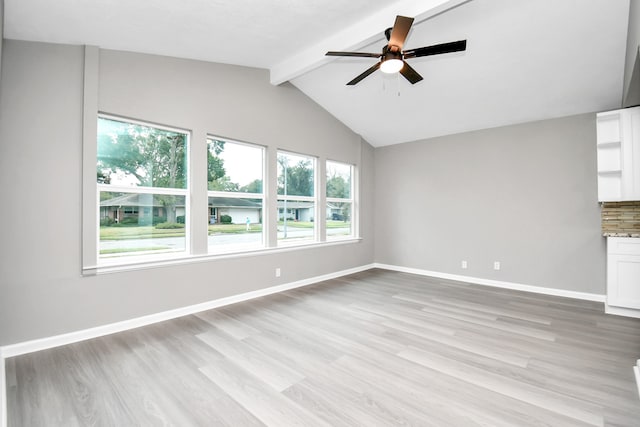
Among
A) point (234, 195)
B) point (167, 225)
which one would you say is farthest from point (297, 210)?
point (167, 225)

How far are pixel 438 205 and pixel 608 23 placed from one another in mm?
3208

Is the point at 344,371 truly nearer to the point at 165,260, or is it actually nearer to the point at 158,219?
the point at 165,260

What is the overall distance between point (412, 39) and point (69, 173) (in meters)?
3.81

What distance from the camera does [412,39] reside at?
3375mm

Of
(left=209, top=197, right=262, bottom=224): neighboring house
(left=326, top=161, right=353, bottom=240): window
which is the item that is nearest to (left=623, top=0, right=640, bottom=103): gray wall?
(left=326, top=161, right=353, bottom=240): window

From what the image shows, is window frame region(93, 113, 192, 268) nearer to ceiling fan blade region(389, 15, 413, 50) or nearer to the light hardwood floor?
the light hardwood floor

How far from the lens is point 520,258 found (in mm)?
4645

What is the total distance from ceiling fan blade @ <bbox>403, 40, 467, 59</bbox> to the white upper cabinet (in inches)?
102

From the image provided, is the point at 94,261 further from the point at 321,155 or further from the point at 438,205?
the point at 438,205

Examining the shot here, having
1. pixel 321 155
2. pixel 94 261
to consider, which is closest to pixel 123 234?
pixel 94 261

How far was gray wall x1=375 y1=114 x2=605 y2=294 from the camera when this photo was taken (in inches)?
164

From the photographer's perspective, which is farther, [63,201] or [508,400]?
[63,201]

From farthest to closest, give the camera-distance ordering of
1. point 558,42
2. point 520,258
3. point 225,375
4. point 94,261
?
point 520,258
point 558,42
point 94,261
point 225,375

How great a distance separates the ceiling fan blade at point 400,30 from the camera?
7.28 ft
